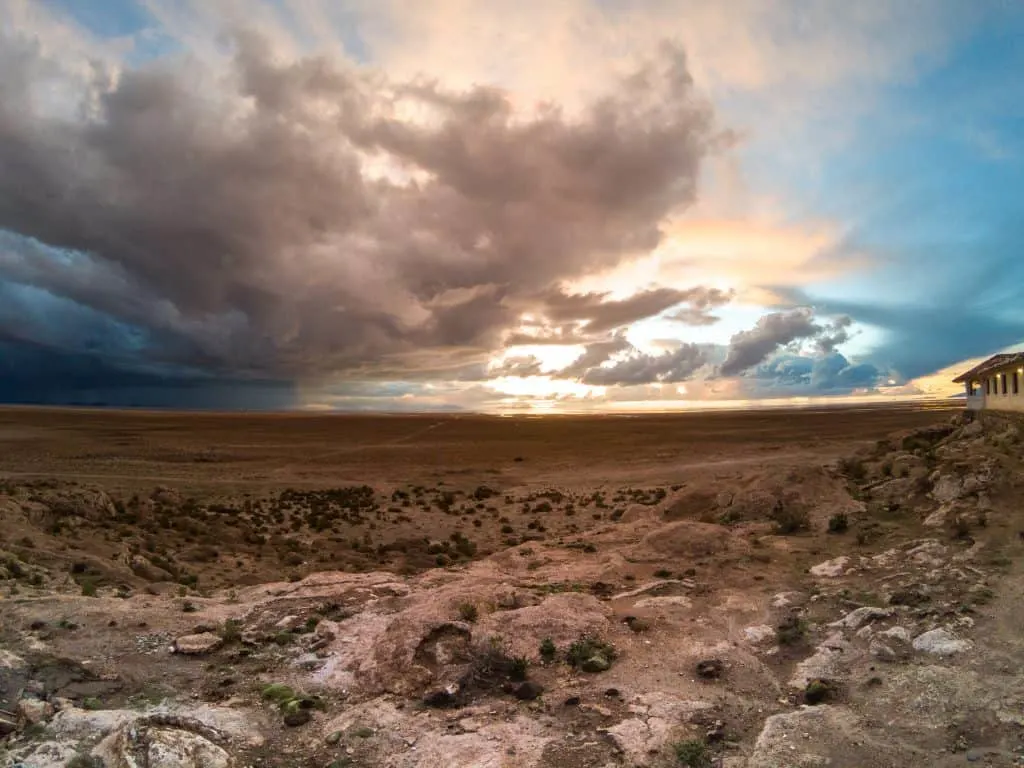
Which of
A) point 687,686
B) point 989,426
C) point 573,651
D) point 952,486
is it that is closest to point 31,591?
point 573,651

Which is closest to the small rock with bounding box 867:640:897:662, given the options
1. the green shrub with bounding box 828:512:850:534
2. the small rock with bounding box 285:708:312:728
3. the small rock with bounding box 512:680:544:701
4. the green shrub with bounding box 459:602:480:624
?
the small rock with bounding box 512:680:544:701

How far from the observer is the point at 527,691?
969cm

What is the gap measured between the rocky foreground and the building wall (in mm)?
13107

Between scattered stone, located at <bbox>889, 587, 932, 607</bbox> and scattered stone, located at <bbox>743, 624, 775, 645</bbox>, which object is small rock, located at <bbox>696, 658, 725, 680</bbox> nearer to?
scattered stone, located at <bbox>743, 624, 775, 645</bbox>

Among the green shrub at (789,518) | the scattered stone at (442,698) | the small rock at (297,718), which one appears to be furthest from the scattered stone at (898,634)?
the small rock at (297,718)

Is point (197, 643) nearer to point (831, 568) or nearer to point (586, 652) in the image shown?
point (586, 652)

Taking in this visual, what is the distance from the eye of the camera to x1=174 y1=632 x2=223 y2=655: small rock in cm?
1110

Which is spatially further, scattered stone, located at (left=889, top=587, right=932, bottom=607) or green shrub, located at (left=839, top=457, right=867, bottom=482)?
green shrub, located at (left=839, top=457, right=867, bottom=482)

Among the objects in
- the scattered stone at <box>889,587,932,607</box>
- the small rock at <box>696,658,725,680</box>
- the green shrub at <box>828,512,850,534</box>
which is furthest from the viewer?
the green shrub at <box>828,512,850,534</box>

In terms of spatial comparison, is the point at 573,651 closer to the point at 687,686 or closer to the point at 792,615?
the point at 687,686

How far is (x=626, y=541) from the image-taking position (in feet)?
72.2

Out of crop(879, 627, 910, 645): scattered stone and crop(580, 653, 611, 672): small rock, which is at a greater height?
crop(879, 627, 910, 645): scattered stone

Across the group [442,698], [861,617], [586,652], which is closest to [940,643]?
[861,617]

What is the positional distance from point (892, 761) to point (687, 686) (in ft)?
9.85
